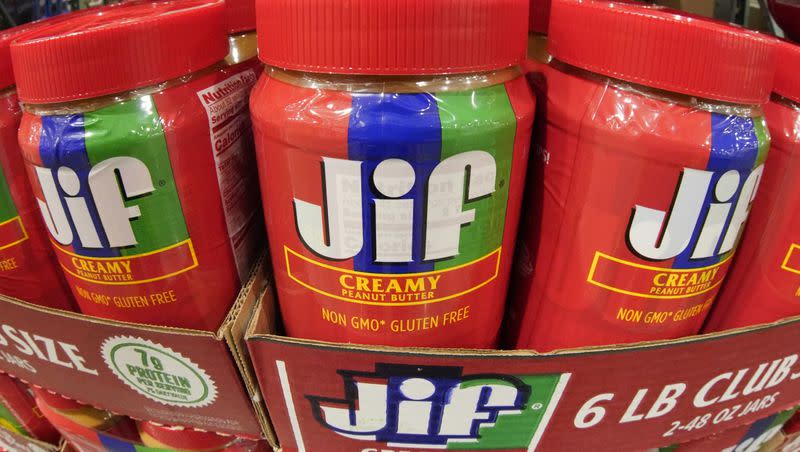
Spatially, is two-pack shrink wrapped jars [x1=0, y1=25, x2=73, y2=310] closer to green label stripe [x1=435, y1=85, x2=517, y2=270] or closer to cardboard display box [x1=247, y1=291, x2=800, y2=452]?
cardboard display box [x1=247, y1=291, x2=800, y2=452]

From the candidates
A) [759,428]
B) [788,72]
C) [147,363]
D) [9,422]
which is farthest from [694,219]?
[9,422]

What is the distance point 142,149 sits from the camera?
51 centimetres

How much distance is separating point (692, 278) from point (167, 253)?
21.2 inches

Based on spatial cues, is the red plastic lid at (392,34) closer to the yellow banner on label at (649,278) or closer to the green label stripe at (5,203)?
the yellow banner on label at (649,278)

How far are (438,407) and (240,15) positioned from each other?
1.77ft

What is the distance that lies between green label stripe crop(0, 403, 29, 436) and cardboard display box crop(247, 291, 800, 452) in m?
0.63

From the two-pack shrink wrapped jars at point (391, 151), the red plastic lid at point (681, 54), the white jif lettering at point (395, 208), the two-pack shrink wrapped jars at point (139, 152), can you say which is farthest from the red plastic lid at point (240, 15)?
the red plastic lid at point (681, 54)

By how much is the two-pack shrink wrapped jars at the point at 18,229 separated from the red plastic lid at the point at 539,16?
59 cm

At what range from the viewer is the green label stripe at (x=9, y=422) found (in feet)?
3.19

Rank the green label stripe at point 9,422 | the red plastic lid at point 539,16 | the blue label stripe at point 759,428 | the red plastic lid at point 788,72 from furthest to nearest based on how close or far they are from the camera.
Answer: the green label stripe at point 9,422 < the blue label stripe at point 759,428 < the red plastic lid at point 539,16 < the red plastic lid at point 788,72

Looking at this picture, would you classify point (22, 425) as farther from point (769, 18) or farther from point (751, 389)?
point (769, 18)

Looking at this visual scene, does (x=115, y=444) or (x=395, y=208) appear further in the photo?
(x=115, y=444)

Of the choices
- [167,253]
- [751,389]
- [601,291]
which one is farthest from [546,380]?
[167,253]

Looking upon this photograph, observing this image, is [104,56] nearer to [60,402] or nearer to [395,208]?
[395,208]
